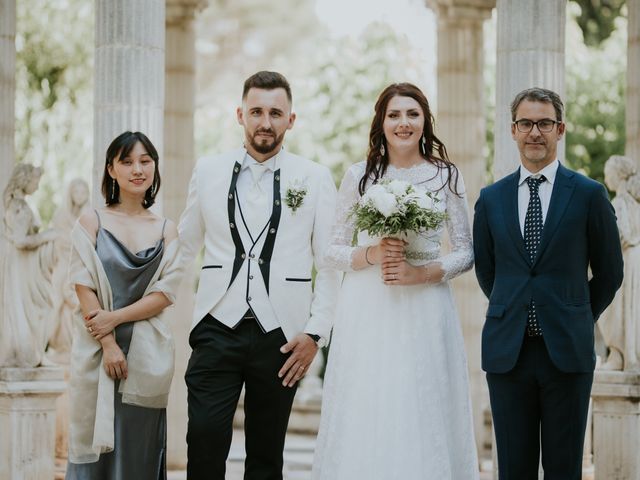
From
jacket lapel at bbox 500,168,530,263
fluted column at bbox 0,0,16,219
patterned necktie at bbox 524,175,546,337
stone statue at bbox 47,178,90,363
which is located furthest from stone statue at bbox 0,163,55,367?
patterned necktie at bbox 524,175,546,337

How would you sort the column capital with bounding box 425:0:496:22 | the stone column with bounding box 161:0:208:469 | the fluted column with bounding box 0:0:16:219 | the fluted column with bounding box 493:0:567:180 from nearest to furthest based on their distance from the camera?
the fluted column with bounding box 493:0:567:180, the fluted column with bounding box 0:0:16:219, the stone column with bounding box 161:0:208:469, the column capital with bounding box 425:0:496:22

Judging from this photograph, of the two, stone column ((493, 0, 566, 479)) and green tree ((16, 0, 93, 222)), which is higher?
green tree ((16, 0, 93, 222))

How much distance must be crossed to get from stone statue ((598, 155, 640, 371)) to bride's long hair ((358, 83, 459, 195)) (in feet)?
17.1

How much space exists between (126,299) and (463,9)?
34.5ft

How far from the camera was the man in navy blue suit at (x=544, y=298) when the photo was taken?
7.15 metres

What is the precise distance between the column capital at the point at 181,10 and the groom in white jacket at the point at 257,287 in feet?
28.8

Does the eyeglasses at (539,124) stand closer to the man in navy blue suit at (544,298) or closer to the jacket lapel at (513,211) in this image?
the man in navy blue suit at (544,298)

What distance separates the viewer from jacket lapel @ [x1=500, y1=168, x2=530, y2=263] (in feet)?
23.9

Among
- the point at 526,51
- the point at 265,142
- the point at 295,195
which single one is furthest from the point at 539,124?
the point at 526,51

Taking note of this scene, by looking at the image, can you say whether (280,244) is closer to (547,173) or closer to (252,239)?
(252,239)

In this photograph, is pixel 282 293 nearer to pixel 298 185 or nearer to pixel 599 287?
pixel 298 185

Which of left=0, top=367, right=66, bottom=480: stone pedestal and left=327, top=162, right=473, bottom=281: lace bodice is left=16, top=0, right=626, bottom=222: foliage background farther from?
left=327, top=162, right=473, bottom=281: lace bodice

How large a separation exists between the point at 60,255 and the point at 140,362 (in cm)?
849

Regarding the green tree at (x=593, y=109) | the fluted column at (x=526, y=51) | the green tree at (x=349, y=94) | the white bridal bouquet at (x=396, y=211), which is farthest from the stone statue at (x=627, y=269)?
the green tree at (x=349, y=94)
